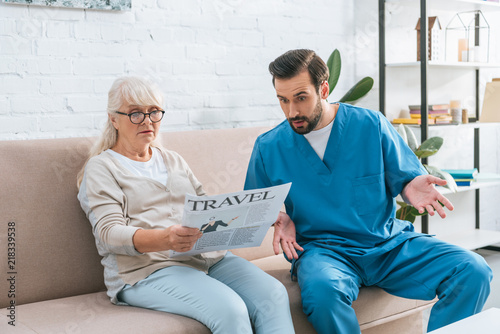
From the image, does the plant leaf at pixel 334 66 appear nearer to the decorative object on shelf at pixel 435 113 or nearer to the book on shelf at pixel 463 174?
the decorative object on shelf at pixel 435 113

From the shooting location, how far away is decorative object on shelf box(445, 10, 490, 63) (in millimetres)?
3508

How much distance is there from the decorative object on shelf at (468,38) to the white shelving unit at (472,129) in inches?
2.8

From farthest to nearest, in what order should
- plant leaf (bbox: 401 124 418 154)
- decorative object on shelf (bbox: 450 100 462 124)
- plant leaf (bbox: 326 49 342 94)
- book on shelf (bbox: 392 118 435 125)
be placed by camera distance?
decorative object on shelf (bbox: 450 100 462 124), book on shelf (bbox: 392 118 435 125), plant leaf (bbox: 401 124 418 154), plant leaf (bbox: 326 49 342 94)

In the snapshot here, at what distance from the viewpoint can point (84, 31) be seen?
2.21 meters

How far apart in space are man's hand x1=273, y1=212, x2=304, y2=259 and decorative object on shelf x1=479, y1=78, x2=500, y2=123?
182 centimetres

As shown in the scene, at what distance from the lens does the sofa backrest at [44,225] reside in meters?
1.78

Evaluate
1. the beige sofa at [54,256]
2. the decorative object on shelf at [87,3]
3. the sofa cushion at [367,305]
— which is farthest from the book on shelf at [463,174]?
the decorative object on shelf at [87,3]

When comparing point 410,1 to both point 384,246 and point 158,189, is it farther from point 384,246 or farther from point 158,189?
point 158,189

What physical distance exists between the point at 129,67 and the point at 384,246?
1.19 m

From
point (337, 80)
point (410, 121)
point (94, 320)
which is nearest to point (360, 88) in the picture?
point (337, 80)

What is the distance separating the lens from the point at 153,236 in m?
1.61

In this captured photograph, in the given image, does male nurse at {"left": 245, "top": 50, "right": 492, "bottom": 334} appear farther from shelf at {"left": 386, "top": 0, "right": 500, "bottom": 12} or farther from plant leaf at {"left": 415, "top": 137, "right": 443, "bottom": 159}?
shelf at {"left": 386, "top": 0, "right": 500, "bottom": 12}

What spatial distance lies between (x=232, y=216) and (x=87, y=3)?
111cm

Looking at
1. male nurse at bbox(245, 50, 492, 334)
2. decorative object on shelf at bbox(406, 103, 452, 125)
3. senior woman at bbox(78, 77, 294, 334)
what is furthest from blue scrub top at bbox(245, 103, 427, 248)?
decorative object on shelf at bbox(406, 103, 452, 125)
